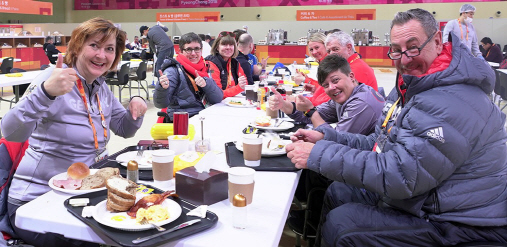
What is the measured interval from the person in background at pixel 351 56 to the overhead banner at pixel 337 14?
1412cm

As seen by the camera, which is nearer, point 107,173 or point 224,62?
point 107,173

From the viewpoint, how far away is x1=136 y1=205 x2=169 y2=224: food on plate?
4.31ft

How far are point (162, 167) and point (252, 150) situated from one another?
0.43m

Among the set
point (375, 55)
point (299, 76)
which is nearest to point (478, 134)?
point (299, 76)

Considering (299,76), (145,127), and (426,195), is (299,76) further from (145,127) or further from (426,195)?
(426,195)

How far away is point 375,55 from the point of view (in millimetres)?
15375

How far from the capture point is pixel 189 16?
64.7ft

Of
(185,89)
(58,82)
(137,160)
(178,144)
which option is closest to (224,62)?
(185,89)

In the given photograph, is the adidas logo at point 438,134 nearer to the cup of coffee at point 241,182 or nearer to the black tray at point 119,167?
the cup of coffee at point 241,182

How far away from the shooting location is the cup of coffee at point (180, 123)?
2209mm

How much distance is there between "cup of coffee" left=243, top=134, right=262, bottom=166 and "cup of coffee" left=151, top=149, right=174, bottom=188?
0.37 m

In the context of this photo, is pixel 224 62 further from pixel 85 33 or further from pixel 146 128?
pixel 85 33

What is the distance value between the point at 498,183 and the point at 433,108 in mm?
415

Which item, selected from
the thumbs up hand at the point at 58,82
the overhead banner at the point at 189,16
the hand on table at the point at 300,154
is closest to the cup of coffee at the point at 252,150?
the hand on table at the point at 300,154
